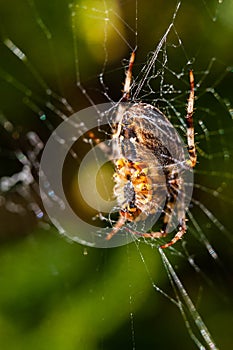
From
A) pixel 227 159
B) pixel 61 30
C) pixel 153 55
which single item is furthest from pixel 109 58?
pixel 227 159

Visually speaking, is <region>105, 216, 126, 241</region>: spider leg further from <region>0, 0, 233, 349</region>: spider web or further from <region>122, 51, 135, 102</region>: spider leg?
<region>122, 51, 135, 102</region>: spider leg

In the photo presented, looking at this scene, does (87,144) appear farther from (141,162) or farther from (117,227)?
(141,162)

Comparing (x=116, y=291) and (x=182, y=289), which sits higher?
(x=116, y=291)

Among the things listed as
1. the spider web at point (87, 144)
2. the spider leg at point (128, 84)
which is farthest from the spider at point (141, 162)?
the spider web at point (87, 144)

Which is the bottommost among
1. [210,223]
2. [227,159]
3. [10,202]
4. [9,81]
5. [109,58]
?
[210,223]

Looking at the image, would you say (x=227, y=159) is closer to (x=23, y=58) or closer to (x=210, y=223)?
(x=210, y=223)

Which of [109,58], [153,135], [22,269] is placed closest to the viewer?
[153,135]
